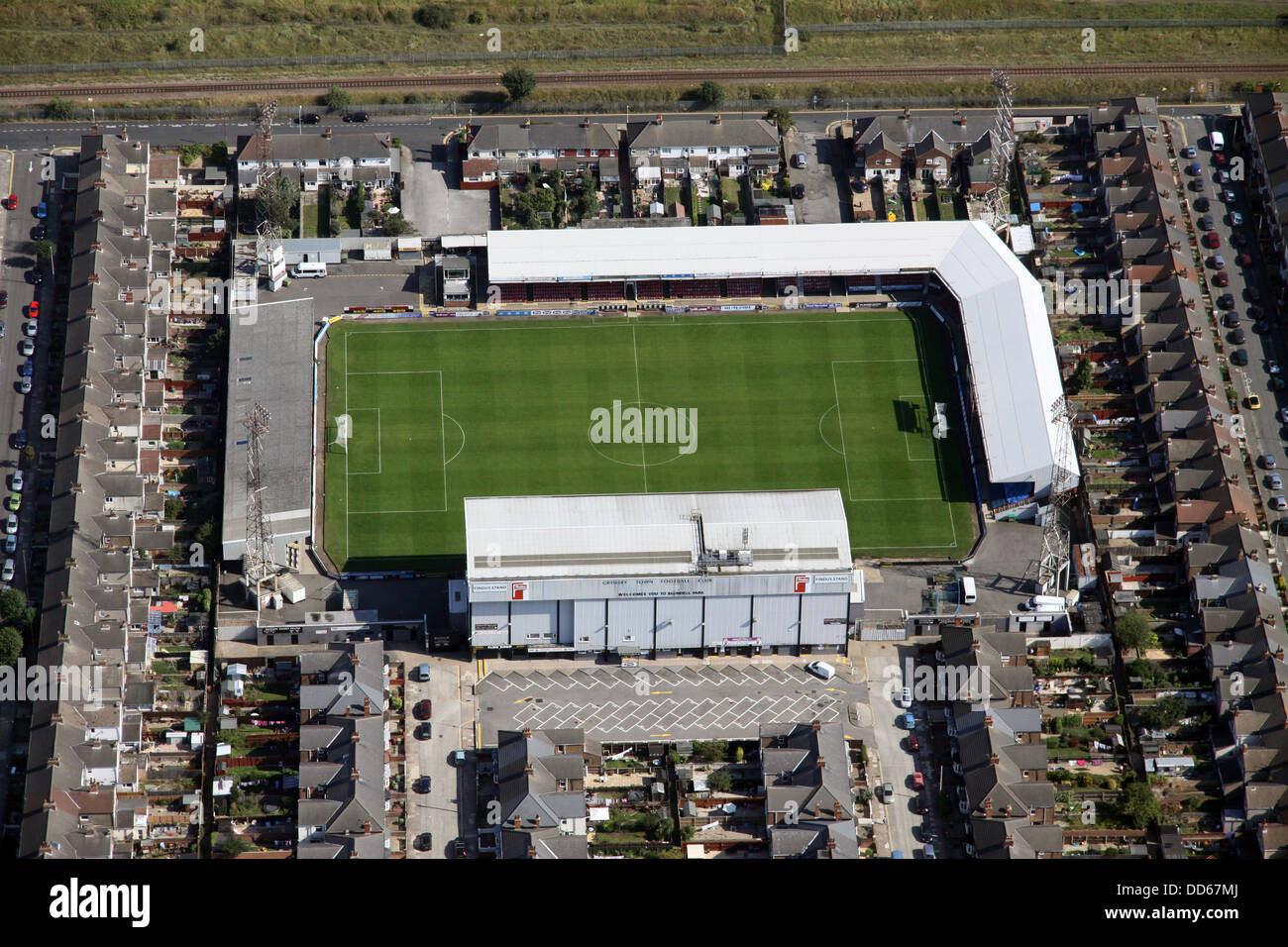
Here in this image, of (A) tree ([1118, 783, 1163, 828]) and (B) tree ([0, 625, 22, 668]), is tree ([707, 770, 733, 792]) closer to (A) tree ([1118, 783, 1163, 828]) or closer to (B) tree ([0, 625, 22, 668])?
(A) tree ([1118, 783, 1163, 828])

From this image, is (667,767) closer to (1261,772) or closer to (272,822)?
(272,822)

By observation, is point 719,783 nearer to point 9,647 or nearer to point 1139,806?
point 1139,806

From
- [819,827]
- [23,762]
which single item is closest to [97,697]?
[23,762]

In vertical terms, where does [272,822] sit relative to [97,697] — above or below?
below

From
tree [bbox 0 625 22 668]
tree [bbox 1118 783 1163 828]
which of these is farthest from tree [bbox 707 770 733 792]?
tree [bbox 0 625 22 668]

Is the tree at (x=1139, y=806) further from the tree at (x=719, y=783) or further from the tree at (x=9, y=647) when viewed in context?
Answer: the tree at (x=9, y=647)

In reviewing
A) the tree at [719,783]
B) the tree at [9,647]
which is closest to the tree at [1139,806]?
the tree at [719,783]
